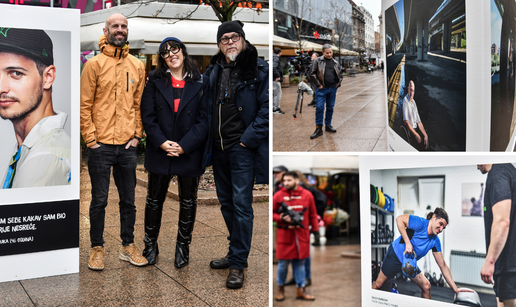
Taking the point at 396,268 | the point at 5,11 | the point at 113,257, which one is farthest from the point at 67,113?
the point at 396,268

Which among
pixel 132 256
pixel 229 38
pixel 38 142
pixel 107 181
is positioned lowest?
pixel 132 256

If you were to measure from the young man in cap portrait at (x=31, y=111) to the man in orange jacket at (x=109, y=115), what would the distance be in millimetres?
223

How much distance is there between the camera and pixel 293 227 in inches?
81.8

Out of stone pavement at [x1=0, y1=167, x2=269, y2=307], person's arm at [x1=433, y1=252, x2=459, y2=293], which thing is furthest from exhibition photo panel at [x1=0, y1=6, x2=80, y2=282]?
person's arm at [x1=433, y1=252, x2=459, y2=293]

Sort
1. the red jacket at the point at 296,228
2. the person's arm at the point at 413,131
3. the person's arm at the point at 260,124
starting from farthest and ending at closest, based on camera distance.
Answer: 1. the person's arm at the point at 260,124
2. the person's arm at the point at 413,131
3. the red jacket at the point at 296,228

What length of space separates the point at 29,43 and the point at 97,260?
171 cm

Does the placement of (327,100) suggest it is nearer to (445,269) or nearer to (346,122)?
(346,122)

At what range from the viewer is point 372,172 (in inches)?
83.0

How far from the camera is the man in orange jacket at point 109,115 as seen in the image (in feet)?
12.6

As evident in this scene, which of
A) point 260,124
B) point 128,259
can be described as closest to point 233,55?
point 260,124

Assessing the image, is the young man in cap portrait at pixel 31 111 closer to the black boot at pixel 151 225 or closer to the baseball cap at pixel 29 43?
the baseball cap at pixel 29 43

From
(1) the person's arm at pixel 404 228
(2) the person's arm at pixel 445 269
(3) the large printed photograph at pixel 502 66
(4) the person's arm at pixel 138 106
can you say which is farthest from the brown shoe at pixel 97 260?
(3) the large printed photograph at pixel 502 66

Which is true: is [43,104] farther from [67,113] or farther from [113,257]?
[113,257]

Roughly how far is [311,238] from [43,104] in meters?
2.56
